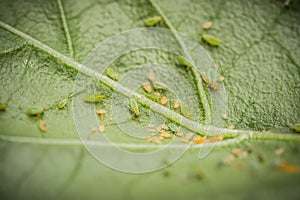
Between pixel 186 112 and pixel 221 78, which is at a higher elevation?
pixel 221 78

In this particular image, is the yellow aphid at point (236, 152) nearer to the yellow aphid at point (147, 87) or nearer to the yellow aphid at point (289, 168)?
the yellow aphid at point (289, 168)

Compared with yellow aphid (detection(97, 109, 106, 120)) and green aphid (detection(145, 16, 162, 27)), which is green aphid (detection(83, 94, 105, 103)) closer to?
yellow aphid (detection(97, 109, 106, 120))

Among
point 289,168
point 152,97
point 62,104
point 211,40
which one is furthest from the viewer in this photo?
point 211,40

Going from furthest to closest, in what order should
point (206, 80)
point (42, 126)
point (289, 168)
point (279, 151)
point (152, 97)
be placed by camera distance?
1. point (206, 80)
2. point (152, 97)
3. point (42, 126)
4. point (279, 151)
5. point (289, 168)

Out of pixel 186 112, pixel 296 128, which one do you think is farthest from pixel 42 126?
pixel 296 128

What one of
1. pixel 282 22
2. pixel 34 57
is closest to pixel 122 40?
pixel 34 57

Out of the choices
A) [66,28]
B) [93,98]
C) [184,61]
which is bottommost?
[93,98]

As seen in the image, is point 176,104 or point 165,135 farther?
point 176,104

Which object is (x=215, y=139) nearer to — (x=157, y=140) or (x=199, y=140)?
(x=199, y=140)
